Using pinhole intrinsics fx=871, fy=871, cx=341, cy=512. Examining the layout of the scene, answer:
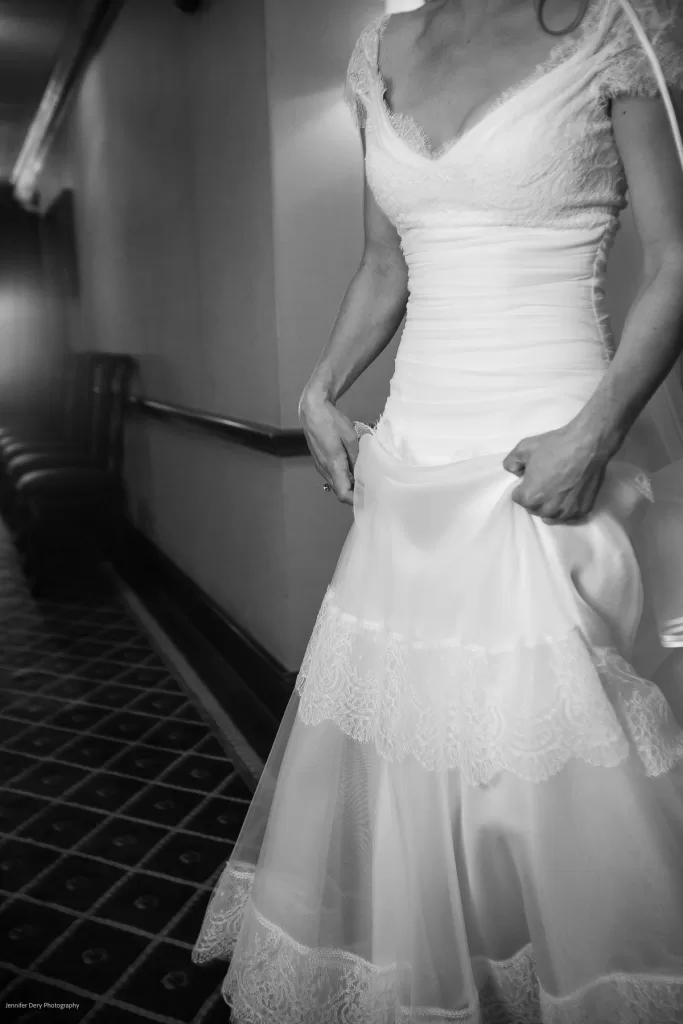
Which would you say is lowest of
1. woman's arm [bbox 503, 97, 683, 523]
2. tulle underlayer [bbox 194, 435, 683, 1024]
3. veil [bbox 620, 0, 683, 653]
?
tulle underlayer [bbox 194, 435, 683, 1024]

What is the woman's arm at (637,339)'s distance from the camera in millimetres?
1020

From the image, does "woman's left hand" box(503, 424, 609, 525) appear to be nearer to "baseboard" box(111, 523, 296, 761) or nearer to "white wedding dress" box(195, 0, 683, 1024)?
"white wedding dress" box(195, 0, 683, 1024)

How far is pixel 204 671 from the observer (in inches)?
132

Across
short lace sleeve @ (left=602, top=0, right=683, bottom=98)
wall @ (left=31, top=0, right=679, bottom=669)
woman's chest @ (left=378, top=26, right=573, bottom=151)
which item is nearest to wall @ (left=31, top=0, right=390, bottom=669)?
wall @ (left=31, top=0, right=679, bottom=669)

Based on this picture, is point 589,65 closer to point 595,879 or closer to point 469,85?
point 469,85

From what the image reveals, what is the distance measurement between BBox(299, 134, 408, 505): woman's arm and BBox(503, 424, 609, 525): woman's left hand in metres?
0.37

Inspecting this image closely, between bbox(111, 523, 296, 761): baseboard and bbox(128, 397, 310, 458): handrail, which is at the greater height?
bbox(128, 397, 310, 458): handrail

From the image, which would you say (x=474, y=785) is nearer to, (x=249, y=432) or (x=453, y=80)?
(x=453, y=80)

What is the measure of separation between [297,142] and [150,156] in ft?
5.70

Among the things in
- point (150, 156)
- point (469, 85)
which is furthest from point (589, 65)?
point (150, 156)

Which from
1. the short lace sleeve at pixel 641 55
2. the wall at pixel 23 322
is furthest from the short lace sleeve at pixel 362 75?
the wall at pixel 23 322

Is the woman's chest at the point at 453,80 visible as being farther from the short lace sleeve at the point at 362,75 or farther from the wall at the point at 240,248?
the wall at the point at 240,248

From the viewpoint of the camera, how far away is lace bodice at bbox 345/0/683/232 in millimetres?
1032

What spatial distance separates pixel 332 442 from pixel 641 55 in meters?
0.65
